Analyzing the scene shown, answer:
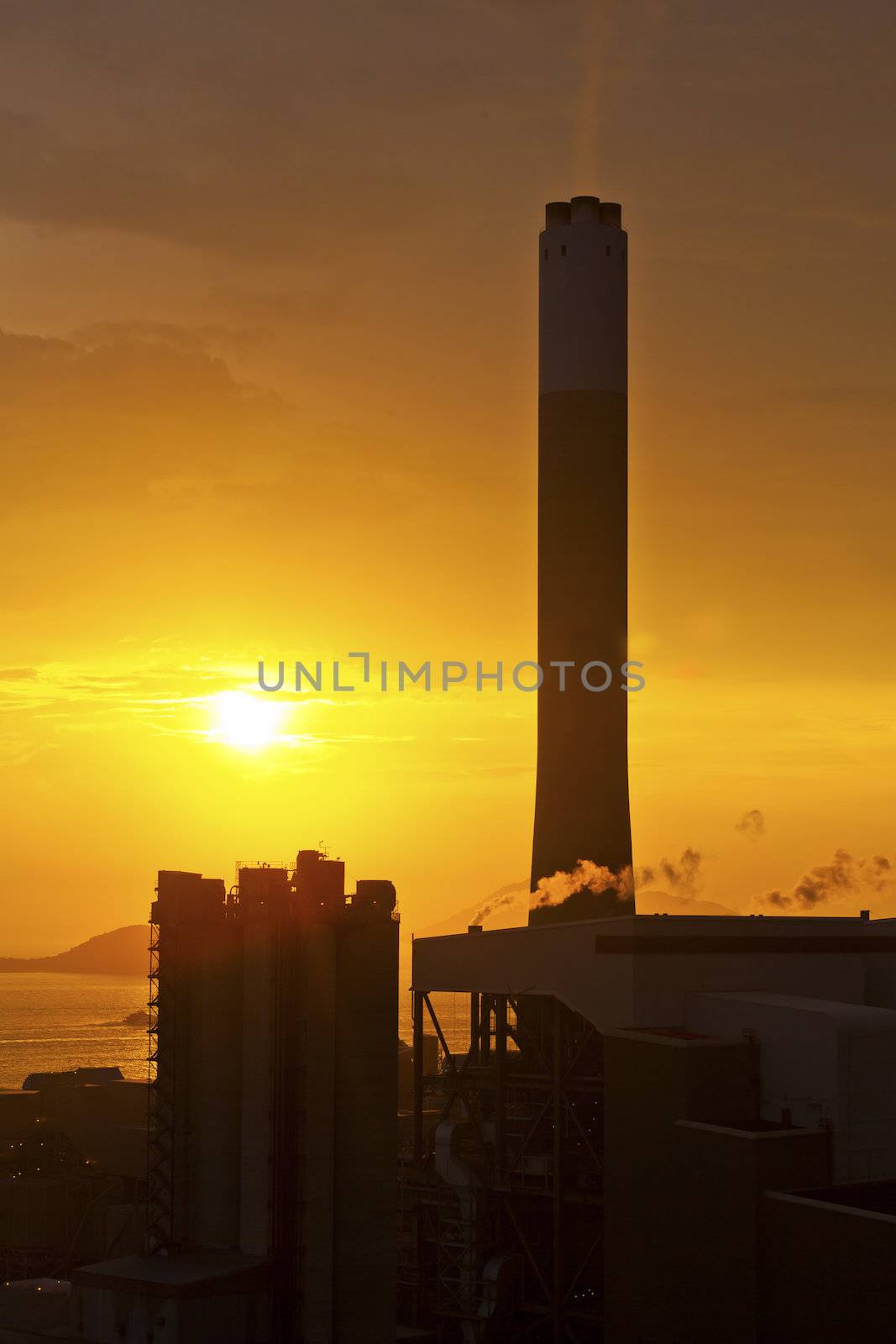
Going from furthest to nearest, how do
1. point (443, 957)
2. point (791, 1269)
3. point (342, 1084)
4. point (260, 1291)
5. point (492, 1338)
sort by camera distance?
point (443, 957), point (492, 1338), point (342, 1084), point (260, 1291), point (791, 1269)

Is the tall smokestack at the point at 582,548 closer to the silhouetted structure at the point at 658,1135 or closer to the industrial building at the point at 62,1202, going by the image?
the silhouetted structure at the point at 658,1135

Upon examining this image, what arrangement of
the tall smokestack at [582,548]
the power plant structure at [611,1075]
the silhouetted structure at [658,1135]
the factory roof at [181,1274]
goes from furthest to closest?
the tall smokestack at [582,548], the factory roof at [181,1274], the power plant structure at [611,1075], the silhouetted structure at [658,1135]

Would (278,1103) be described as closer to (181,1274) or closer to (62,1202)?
(181,1274)

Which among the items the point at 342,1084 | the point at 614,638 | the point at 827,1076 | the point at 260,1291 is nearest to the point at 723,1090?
the point at 827,1076

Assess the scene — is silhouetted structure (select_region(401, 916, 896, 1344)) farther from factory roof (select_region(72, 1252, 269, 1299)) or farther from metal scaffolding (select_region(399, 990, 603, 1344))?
factory roof (select_region(72, 1252, 269, 1299))

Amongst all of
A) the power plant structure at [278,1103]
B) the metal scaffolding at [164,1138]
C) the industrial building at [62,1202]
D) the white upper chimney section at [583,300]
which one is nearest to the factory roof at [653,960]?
the power plant structure at [278,1103]

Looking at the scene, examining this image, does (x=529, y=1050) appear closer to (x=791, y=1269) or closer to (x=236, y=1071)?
(x=236, y=1071)
